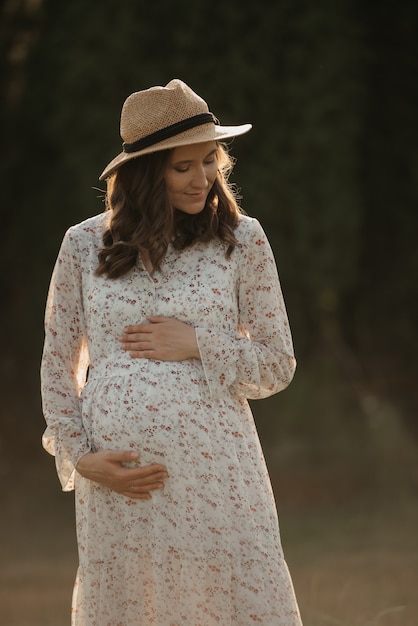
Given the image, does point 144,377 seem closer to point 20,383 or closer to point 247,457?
point 247,457

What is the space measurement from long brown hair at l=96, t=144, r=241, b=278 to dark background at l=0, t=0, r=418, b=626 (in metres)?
3.58

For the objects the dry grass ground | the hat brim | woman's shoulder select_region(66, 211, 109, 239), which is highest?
the hat brim

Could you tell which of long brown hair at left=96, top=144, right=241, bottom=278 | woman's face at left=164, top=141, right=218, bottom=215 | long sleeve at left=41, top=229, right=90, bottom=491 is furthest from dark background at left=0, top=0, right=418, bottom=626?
woman's face at left=164, top=141, right=218, bottom=215

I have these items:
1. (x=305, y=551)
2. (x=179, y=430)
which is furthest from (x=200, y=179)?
(x=305, y=551)

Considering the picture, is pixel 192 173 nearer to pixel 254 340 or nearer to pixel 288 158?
pixel 254 340

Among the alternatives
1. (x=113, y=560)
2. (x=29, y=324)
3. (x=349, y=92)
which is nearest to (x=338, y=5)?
(x=349, y=92)

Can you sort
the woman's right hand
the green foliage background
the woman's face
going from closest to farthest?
the woman's right hand < the woman's face < the green foliage background

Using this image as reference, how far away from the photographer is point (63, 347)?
3.20 metres

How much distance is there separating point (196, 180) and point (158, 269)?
257mm

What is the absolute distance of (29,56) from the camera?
7254 millimetres

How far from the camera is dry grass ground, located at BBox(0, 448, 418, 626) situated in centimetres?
527

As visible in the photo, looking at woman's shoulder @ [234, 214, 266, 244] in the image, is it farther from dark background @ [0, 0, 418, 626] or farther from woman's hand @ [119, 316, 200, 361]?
dark background @ [0, 0, 418, 626]

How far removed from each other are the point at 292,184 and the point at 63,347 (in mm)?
3883

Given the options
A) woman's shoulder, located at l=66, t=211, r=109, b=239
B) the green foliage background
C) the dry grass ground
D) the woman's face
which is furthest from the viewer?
the green foliage background
